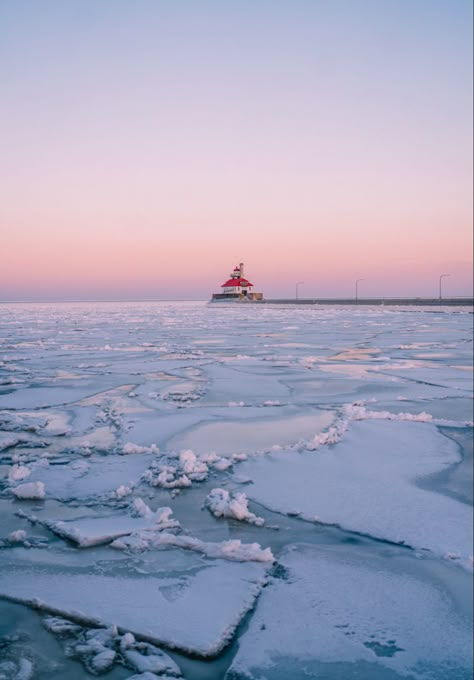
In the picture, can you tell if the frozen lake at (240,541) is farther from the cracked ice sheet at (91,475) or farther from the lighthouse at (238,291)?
the lighthouse at (238,291)

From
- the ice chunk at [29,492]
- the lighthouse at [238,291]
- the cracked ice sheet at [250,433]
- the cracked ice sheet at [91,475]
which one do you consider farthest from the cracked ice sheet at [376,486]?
the lighthouse at [238,291]

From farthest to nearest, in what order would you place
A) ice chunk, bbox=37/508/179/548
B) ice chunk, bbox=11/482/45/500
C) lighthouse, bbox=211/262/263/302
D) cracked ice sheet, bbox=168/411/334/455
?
lighthouse, bbox=211/262/263/302 < cracked ice sheet, bbox=168/411/334/455 < ice chunk, bbox=11/482/45/500 < ice chunk, bbox=37/508/179/548

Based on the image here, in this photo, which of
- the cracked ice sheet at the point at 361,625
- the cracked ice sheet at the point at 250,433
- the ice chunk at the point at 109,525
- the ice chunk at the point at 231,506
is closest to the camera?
the cracked ice sheet at the point at 361,625

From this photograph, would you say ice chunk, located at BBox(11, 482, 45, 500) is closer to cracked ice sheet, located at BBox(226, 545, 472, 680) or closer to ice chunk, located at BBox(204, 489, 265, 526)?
ice chunk, located at BBox(204, 489, 265, 526)

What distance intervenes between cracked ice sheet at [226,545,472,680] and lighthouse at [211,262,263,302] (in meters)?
71.5

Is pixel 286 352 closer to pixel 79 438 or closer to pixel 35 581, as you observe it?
pixel 79 438

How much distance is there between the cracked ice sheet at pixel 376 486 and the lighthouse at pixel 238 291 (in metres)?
69.9

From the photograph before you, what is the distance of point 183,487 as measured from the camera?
3088mm

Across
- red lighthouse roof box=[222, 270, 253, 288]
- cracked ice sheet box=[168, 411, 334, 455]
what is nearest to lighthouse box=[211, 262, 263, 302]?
red lighthouse roof box=[222, 270, 253, 288]

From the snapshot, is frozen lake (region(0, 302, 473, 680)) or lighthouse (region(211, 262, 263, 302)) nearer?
frozen lake (region(0, 302, 473, 680))

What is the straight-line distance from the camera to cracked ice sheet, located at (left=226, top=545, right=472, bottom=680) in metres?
1.54

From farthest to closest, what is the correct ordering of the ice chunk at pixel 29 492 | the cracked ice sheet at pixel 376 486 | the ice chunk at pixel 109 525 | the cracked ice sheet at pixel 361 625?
the ice chunk at pixel 29 492 < the ice chunk at pixel 109 525 < the cracked ice sheet at pixel 376 486 < the cracked ice sheet at pixel 361 625

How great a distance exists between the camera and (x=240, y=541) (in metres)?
2.34

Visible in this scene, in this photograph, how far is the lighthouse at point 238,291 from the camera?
74688 mm
